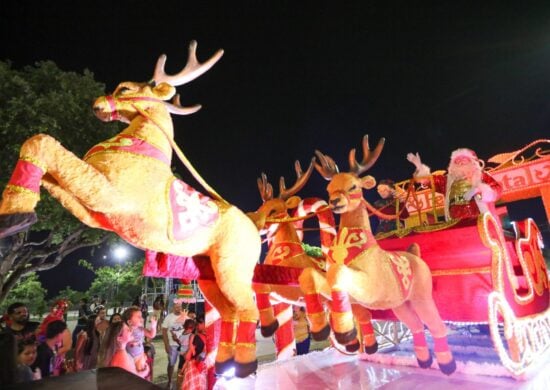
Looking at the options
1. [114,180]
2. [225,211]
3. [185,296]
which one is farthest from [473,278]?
[185,296]

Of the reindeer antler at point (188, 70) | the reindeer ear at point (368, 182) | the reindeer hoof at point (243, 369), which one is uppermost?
the reindeer antler at point (188, 70)

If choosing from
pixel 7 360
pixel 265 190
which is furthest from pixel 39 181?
pixel 265 190

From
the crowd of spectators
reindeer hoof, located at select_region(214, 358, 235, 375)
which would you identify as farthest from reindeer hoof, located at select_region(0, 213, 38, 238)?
reindeer hoof, located at select_region(214, 358, 235, 375)

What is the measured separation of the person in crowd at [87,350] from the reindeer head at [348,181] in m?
4.11

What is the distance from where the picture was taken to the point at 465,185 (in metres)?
4.76

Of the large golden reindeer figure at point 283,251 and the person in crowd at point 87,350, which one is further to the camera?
the person in crowd at point 87,350

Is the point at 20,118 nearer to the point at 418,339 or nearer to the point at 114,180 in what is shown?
the point at 114,180

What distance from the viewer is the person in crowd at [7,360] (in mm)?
1456

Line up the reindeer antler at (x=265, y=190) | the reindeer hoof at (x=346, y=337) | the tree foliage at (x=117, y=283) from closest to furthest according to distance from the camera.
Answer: the reindeer hoof at (x=346, y=337), the reindeer antler at (x=265, y=190), the tree foliage at (x=117, y=283)

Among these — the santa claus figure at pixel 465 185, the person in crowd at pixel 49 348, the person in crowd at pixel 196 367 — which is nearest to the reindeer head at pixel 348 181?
the santa claus figure at pixel 465 185

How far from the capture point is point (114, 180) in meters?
1.76

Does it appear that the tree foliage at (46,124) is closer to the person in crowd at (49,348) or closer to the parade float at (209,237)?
the person in crowd at (49,348)

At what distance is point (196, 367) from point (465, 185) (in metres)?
4.46

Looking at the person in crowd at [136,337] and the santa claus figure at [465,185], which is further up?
the santa claus figure at [465,185]
